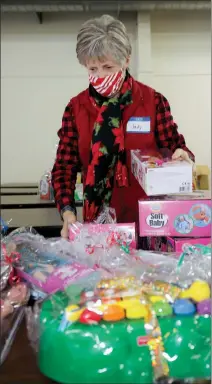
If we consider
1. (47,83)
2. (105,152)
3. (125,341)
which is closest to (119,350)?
(125,341)

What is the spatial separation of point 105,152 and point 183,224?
0.49 meters

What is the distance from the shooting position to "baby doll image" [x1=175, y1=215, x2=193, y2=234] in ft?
3.82

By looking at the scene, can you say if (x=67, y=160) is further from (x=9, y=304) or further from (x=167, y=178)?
(x=9, y=304)

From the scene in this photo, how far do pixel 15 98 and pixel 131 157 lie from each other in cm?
422

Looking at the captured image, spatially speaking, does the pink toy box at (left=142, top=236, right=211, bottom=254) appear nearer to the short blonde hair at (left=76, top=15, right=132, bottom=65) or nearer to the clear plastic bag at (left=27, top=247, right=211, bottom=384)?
the clear plastic bag at (left=27, top=247, right=211, bottom=384)

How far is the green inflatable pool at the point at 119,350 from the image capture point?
2.51 feet

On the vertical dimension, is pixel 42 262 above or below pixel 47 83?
below

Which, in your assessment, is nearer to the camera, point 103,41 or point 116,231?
point 116,231

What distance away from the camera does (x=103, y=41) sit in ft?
4.45

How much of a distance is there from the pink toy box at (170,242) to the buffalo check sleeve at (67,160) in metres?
0.37

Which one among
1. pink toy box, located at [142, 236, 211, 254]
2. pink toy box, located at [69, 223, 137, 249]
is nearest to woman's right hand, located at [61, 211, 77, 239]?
pink toy box, located at [69, 223, 137, 249]

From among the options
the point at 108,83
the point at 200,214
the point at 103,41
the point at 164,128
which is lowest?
the point at 200,214

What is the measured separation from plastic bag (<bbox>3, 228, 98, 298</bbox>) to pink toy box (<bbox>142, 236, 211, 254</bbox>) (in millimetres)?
250

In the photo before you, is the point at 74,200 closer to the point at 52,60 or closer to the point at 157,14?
the point at 52,60
